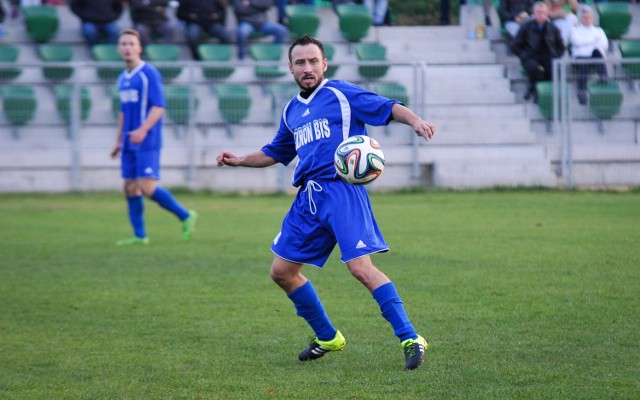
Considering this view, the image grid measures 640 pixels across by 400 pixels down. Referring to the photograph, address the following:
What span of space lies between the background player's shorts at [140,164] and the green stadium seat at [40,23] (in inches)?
389

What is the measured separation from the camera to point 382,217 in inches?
547

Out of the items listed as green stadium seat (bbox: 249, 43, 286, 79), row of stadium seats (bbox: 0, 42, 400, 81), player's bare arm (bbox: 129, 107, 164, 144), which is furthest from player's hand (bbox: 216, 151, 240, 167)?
green stadium seat (bbox: 249, 43, 286, 79)

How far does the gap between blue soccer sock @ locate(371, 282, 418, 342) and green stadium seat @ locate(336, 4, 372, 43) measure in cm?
1601

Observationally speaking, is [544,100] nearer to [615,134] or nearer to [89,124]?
[615,134]

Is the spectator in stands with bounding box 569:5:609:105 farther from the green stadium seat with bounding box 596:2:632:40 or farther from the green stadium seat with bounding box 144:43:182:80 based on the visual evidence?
the green stadium seat with bounding box 144:43:182:80

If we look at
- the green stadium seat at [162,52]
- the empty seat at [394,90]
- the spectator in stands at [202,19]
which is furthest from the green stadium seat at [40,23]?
the empty seat at [394,90]

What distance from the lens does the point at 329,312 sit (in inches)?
291

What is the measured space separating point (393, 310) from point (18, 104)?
13137 mm

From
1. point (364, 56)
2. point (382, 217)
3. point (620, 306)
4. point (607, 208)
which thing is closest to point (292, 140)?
point (620, 306)

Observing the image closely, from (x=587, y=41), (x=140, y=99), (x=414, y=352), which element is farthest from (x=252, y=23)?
(x=414, y=352)

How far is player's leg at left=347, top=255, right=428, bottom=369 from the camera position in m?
5.51

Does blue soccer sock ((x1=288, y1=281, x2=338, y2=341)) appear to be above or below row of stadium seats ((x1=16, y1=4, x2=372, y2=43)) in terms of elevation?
A: below

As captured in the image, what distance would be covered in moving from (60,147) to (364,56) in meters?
6.16

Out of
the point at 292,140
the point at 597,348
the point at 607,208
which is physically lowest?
the point at 607,208
